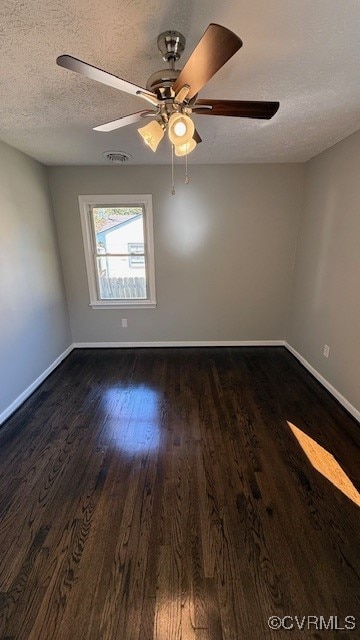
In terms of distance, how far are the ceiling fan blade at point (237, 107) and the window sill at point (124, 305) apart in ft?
8.14

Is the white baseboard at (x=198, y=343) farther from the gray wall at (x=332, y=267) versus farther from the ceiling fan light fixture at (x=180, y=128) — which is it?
the ceiling fan light fixture at (x=180, y=128)

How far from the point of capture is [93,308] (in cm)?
365

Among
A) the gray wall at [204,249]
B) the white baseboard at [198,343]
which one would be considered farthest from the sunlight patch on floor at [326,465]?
the gray wall at [204,249]

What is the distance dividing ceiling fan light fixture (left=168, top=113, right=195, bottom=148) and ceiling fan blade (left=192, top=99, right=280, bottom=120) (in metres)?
0.18

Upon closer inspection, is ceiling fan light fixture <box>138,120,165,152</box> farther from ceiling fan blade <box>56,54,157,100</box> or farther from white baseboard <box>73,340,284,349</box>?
white baseboard <box>73,340,284,349</box>

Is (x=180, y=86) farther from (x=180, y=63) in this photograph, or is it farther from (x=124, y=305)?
(x=124, y=305)

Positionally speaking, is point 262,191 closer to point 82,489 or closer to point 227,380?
point 227,380

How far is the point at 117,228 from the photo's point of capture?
3.42 meters

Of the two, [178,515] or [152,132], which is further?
[178,515]

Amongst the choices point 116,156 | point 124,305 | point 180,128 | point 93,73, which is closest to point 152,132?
point 180,128

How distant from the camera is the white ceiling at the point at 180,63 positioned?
1082 millimetres

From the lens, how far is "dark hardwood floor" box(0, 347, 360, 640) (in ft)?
3.63

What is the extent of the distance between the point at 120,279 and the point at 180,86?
8.60ft

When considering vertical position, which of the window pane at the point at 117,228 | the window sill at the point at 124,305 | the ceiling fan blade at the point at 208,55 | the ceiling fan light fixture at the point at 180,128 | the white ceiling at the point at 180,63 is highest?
the white ceiling at the point at 180,63
